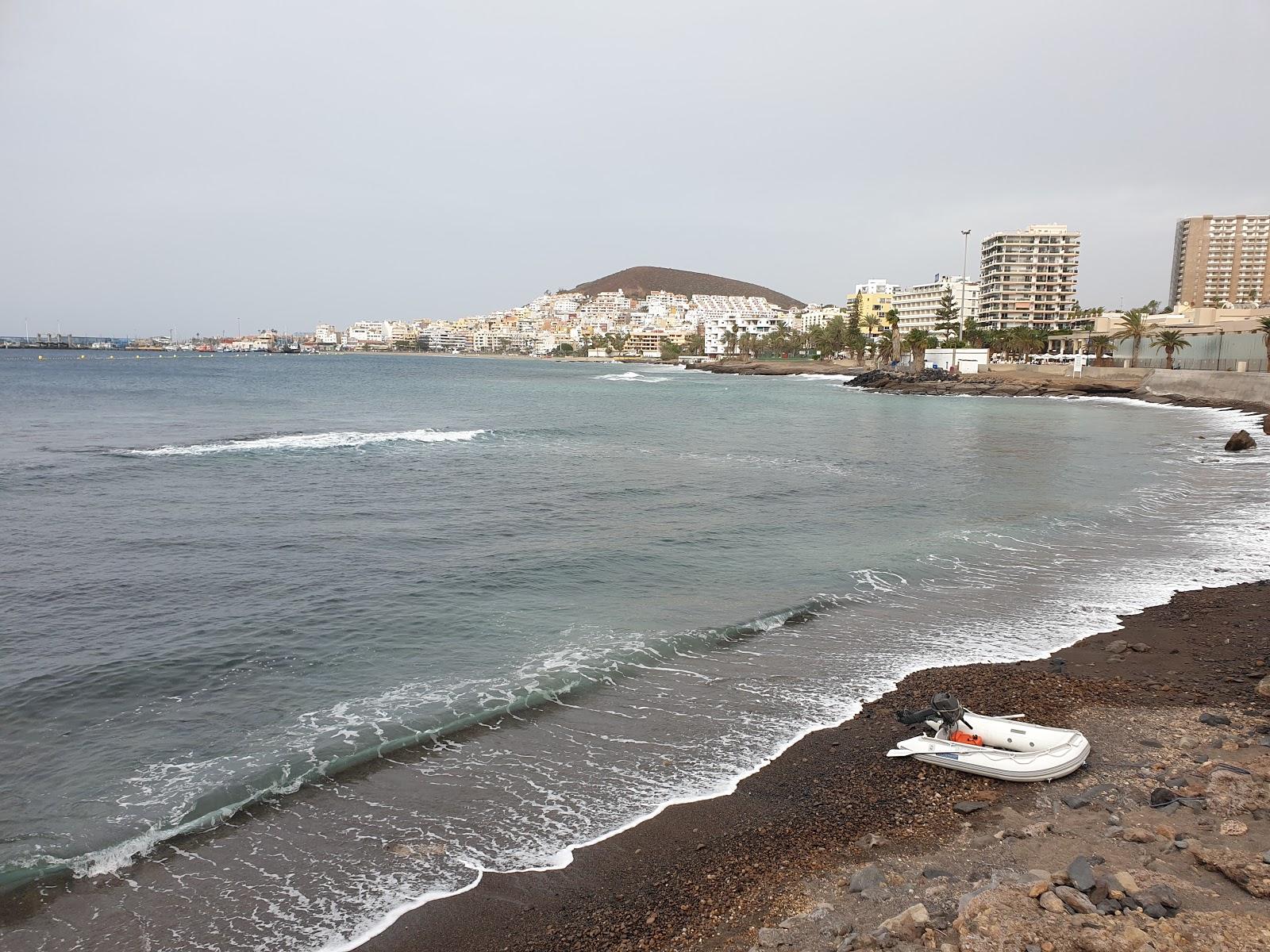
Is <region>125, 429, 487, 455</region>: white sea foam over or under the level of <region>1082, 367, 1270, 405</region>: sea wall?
under

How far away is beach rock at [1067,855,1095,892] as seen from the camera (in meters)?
4.99

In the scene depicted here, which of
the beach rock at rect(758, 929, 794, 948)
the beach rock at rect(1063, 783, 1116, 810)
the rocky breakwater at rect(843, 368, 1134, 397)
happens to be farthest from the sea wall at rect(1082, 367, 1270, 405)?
the beach rock at rect(758, 929, 794, 948)

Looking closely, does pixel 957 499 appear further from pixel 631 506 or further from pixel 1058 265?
pixel 1058 265

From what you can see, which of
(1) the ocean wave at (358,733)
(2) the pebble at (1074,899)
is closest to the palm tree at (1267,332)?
(1) the ocean wave at (358,733)

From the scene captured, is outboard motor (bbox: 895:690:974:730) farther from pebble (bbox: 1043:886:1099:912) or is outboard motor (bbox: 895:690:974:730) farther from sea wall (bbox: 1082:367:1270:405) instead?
sea wall (bbox: 1082:367:1270:405)

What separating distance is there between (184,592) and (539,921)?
1032cm

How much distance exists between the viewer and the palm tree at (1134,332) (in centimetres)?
7638

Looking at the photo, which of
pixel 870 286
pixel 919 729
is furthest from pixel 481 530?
pixel 870 286

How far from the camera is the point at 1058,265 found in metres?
140

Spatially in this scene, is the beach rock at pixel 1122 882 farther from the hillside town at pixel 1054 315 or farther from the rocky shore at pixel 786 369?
the rocky shore at pixel 786 369

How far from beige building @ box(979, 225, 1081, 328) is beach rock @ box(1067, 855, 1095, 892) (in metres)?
152

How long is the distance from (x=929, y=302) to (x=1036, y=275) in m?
23.8

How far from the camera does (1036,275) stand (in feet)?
463

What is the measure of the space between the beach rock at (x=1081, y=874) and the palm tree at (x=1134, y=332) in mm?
85294
